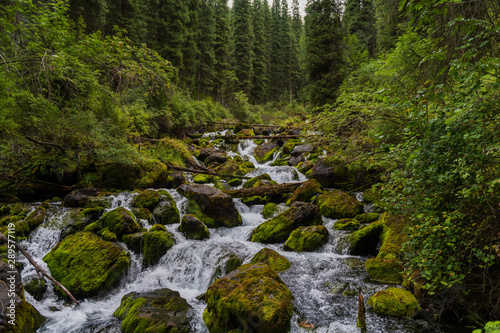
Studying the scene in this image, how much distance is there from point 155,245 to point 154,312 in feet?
8.92

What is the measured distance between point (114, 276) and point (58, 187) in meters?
6.18

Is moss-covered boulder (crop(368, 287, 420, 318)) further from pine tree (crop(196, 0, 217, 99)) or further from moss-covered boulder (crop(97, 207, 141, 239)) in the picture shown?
pine tree (crop(196, 0, 217, 99))

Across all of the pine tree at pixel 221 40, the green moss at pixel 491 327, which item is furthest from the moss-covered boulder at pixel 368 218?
the pine tree at pixel 221 40

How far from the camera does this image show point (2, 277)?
455 cm

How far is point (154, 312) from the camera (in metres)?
5.06

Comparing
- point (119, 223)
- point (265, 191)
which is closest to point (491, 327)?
point (119, 223)

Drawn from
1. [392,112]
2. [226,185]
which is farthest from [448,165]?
[226,185]

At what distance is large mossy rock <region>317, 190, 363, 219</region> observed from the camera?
31.9 ft

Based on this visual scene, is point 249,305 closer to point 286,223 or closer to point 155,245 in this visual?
point 155,245

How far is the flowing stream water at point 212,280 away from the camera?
4938 mm

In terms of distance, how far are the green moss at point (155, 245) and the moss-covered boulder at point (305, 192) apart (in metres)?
5.59

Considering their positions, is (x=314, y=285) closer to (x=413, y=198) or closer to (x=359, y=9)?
(x=413, y=198)

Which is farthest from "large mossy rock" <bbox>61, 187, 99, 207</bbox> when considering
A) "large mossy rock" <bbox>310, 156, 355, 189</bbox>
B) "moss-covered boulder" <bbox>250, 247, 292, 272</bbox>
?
"large mossy rock" <bbox>310, 156, 355, 189</bbox>

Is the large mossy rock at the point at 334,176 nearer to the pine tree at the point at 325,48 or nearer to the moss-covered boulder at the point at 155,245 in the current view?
the moss-covered boulder at the point at 155,245
